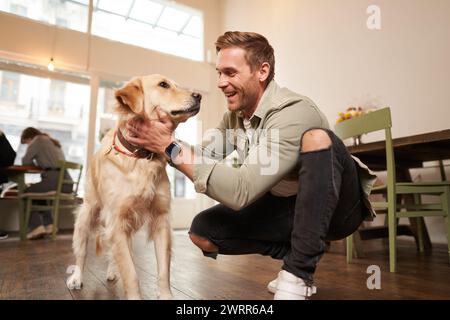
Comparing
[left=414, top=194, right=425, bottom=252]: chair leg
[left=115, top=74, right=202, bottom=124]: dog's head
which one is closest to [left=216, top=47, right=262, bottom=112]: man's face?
[left=115, top=74, right=202, bottom=124]: dog's head

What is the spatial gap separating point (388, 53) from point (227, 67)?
292 cm

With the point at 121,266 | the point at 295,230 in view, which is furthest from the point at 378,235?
the point at 121,266

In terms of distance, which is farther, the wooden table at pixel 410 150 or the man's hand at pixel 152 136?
the wooden table at pixel 410 150

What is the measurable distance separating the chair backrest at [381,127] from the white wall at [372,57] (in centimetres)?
142

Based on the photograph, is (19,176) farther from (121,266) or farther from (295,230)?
(295,230)

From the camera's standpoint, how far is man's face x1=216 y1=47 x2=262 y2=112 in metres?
1.23

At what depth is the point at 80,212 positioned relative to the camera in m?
1.63

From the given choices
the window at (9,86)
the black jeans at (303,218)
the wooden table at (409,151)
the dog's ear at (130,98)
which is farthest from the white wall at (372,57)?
the window at (9,86)

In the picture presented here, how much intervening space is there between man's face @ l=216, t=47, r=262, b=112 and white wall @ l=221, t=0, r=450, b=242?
2531mm

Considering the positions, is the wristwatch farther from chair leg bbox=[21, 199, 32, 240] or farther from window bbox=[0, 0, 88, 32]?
window bbox=[0, 0, 88, 32]

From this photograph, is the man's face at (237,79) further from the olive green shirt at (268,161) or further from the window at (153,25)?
the window at (153,25)

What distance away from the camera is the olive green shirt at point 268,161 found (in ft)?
3.12
